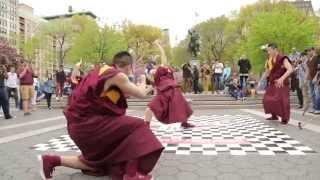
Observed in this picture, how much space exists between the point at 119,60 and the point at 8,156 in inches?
104

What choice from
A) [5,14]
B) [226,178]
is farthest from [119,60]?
[5,14]

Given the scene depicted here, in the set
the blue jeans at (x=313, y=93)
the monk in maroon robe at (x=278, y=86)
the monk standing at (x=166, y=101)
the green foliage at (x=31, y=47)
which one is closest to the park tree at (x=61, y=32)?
the green foliage at (x=31, y=47)

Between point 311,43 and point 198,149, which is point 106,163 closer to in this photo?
point 198,149

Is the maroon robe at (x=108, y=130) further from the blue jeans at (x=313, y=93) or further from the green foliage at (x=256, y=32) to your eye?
the green foliage at (x=256, y=32)

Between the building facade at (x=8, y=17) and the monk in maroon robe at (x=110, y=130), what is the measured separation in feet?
385

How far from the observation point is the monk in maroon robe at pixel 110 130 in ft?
16.5

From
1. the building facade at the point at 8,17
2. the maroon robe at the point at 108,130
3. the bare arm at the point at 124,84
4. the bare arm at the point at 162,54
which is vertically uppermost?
the building facade at the point at 8,17

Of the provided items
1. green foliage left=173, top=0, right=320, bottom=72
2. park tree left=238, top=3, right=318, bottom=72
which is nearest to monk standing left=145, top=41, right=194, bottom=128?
green foliage left=173, top=0, right=320, bottom=72

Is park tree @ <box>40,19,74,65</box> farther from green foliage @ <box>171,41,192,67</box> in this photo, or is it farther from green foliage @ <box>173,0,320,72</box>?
green foliage @ <box>173,0,320,72</box>

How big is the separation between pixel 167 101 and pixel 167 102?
0.02m

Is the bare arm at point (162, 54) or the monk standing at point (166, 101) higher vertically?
the bare arm at point (162, 54)

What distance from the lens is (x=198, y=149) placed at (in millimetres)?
7332

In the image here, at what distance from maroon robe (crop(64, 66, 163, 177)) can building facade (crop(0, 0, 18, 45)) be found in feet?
386

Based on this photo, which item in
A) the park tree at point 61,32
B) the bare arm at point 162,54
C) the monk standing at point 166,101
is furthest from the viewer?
the park tree at point 61,32
